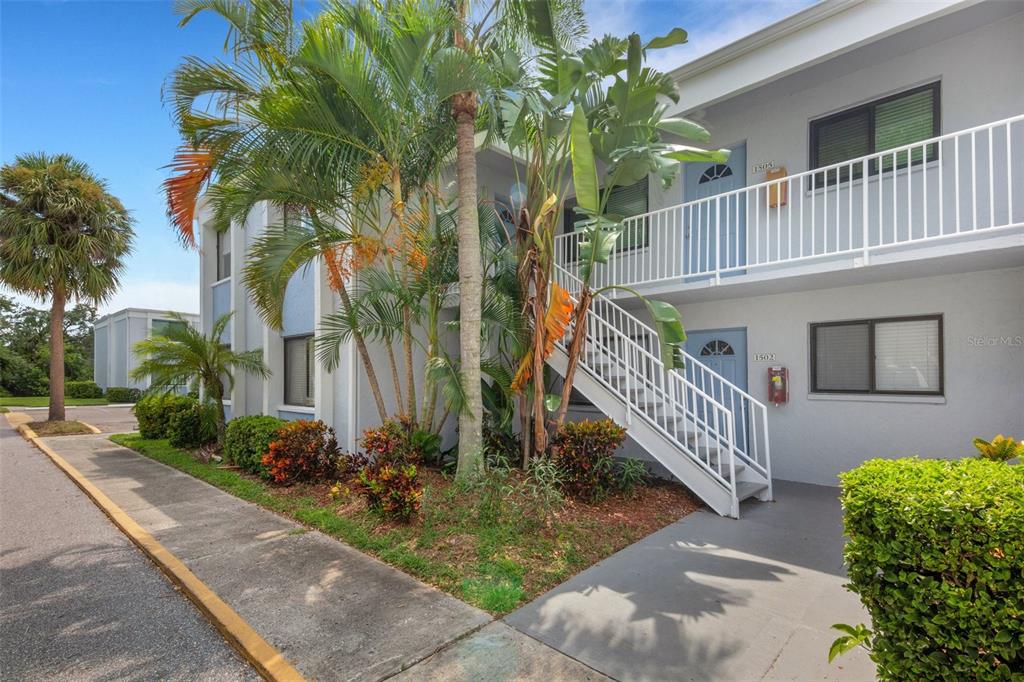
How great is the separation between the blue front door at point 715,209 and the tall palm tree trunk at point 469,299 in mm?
4278

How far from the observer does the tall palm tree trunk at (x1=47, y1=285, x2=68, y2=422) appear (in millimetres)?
15507

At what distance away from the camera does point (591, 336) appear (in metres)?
8.04

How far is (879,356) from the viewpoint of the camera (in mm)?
7633

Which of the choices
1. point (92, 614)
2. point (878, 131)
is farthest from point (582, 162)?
point (92, 614)

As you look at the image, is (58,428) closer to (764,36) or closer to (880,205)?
(764,36)

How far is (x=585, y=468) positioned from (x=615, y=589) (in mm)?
2280

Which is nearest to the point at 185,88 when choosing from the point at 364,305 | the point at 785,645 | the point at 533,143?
the point at 364,305

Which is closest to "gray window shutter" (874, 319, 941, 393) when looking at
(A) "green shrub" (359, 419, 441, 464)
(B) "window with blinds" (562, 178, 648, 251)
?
(B) "window with blinds" (562, 178, 648, 251)

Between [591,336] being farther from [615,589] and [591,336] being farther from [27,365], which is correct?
[27,365]

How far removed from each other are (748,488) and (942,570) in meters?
4.89

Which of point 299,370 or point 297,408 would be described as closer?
point 297,408

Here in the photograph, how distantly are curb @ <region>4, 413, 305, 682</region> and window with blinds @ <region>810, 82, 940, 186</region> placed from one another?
8.27 meters

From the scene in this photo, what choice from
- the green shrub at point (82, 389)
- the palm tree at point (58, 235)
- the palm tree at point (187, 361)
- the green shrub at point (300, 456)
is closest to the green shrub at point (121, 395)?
the green shrub at point (82, 389)

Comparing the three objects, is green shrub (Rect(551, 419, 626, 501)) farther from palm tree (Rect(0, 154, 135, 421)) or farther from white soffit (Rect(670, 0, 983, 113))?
palm tree (Rect(0, 154, 135, 421))
